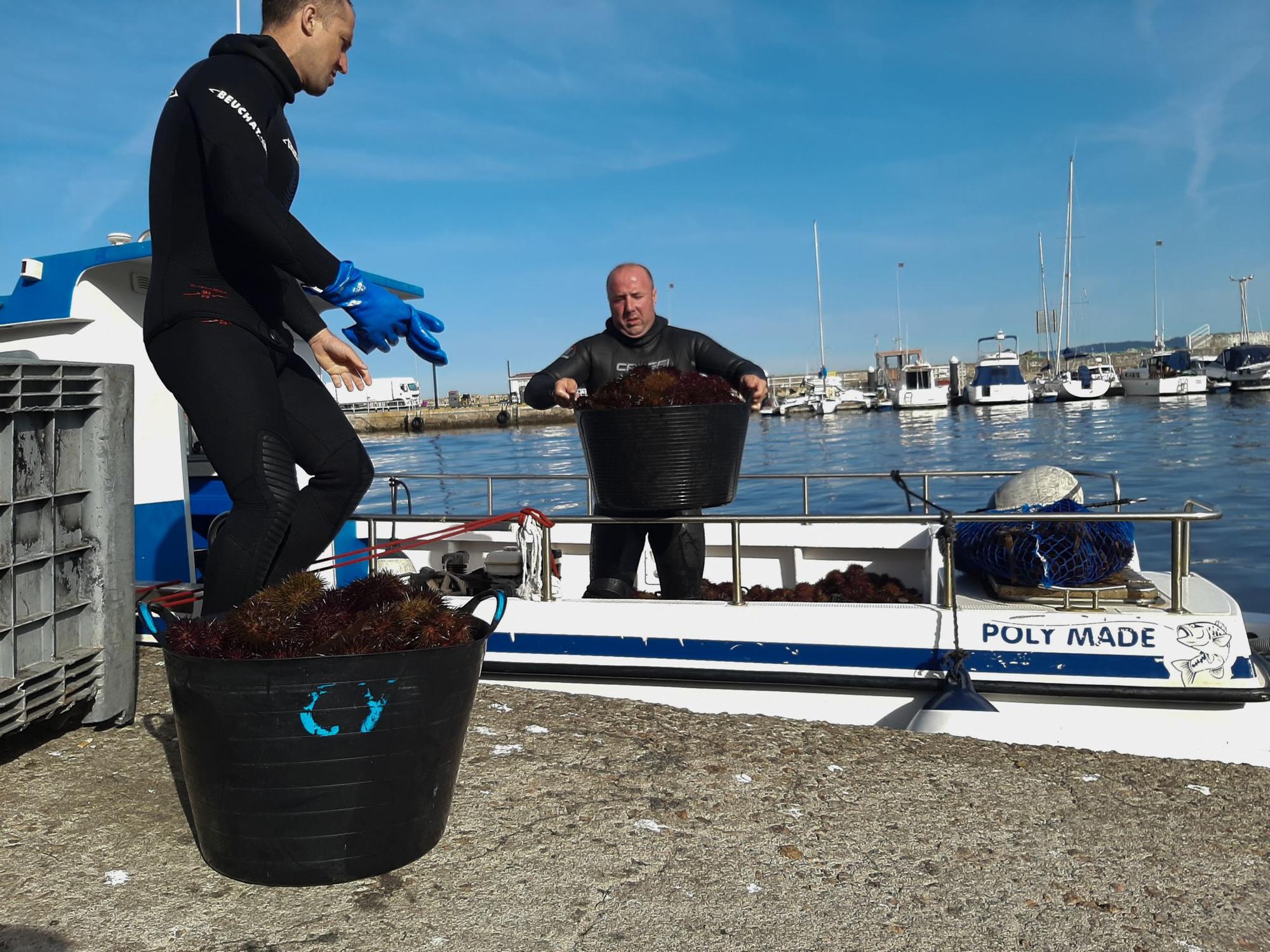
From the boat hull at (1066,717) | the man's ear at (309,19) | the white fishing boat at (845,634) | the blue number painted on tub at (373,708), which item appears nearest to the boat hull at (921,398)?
the white fishing boat at (845,634)

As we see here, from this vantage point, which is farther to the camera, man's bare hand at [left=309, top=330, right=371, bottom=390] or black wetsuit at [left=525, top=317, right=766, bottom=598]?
black wetsuit at [left=525, top=317, right=766, bottom=598]

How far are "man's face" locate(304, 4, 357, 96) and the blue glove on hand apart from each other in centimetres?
71

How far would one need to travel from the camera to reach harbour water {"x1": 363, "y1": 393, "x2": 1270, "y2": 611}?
592 inches

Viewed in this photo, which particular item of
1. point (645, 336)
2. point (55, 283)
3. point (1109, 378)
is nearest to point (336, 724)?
point (645, 336)

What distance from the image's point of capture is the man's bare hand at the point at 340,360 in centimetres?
299

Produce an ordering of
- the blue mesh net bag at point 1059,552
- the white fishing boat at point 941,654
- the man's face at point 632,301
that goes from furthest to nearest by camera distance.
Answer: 1. the man's face at point 632,301
2. the blue mesh net bag at point 1059,552
3. the white fishing boat at point 941,654

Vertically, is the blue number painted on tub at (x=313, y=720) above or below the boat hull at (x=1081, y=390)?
below

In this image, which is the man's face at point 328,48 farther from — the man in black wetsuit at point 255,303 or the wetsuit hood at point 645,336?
the wetsuit hood at point 645,336

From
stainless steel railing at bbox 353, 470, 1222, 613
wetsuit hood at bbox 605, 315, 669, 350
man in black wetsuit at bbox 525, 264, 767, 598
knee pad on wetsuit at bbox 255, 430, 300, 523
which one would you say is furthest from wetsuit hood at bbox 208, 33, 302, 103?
wetsuit hood at bbox 605, 315, 669, 350

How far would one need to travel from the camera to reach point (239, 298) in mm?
3037

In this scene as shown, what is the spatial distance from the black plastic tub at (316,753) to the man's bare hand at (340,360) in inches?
35.3

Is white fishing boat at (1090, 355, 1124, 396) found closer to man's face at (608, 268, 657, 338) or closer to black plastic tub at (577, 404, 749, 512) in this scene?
man's face at (608, 268, 657, 338)

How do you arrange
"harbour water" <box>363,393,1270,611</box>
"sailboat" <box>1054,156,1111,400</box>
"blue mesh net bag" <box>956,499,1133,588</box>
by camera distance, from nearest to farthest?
"blue mesh net bag" <box>956,499,1133,588</box>
"harbour water" <box>363,393,1270,611</box>
"sailboat" <box>1054,156,1111,400</box>

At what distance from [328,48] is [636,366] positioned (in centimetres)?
258
